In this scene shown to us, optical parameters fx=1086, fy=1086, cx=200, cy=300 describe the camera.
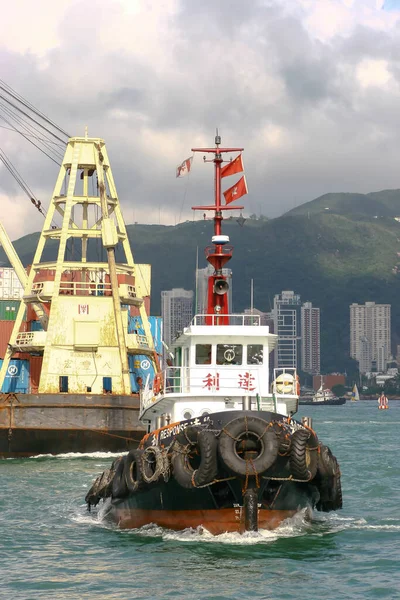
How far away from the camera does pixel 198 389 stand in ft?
89.7

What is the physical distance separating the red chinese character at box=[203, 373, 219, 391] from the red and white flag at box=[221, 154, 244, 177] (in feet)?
20.6

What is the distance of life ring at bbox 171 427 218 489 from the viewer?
23.3 m

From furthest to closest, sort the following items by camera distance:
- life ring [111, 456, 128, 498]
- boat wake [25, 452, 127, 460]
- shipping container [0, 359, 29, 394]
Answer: shipping container [0, 359, 29, 394] → boat wake [25, 452, 127, 460] → life ring [111, 456, 128, 498]

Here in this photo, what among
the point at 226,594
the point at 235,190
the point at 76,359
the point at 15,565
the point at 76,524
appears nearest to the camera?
the point at 226,594

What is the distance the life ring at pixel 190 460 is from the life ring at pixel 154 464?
0.25 metres

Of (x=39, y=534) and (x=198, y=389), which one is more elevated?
(x=198, y=389)

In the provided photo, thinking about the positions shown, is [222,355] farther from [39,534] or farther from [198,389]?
[39,534]

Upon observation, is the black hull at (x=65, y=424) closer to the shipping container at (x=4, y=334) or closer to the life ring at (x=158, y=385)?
the shipping container at (x=4, y=334)

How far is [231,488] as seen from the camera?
77.5 feet

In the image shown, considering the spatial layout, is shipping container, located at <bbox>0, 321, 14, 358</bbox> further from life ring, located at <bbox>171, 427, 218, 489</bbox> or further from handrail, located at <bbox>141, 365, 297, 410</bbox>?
life ring, located at <bbox>171, 427, 218, 489</bbox>

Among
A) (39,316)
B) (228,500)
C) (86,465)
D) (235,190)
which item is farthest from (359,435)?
(228,500)

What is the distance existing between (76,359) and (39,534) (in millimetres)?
24912

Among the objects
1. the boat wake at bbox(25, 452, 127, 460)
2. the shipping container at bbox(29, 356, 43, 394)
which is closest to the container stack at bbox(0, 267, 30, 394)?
the shipping container at bbox(29, 356, 43, 394)

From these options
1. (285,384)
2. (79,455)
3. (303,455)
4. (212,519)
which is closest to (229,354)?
(285,384)
